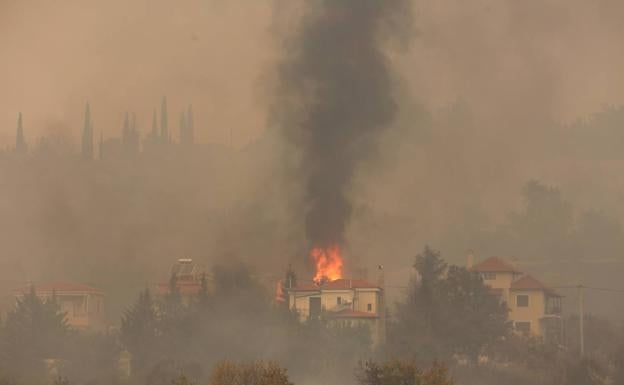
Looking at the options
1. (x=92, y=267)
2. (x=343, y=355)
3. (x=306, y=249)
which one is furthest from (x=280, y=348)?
(x=92, y=267)

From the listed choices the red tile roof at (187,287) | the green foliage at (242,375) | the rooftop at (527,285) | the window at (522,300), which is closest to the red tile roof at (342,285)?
the red tile roof at (187,287)

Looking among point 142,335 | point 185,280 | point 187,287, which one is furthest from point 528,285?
point 142,335

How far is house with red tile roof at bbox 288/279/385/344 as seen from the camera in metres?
118

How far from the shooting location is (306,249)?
143375 mm

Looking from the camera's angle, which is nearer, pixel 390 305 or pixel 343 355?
pixel 343 355

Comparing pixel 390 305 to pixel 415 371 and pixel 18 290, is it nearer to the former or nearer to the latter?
pixel 18 290

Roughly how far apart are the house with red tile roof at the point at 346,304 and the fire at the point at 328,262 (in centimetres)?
856

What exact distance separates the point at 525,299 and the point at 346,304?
17870 millimetres

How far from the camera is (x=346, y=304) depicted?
11994 cm

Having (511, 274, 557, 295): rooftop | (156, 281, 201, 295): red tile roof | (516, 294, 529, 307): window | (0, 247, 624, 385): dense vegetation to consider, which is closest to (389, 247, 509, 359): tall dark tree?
(0, 247, 624, 385): dense vegetation

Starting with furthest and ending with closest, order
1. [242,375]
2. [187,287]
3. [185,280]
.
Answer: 1. [185,280]
2. [187,287]
3. [242,375]

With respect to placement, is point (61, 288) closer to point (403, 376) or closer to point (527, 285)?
point (527, 285)

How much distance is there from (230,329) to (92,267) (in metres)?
57.3

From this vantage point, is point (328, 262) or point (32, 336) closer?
point (32, 336)
